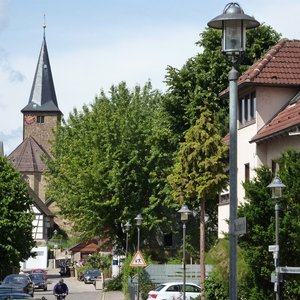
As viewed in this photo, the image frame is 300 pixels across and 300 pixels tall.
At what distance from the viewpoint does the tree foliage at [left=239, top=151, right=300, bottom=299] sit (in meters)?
27.1

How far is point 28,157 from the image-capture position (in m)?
166

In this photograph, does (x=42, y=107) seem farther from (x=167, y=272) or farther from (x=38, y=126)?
(x=167, y=272)

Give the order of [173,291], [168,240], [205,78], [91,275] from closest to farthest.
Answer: [173,291], [205,78], [168,240], [91,275]

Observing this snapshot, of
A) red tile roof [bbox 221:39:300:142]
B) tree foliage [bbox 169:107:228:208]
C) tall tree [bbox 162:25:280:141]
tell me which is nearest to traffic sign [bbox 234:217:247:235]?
red tile roof [bbox 221:39:300:142]

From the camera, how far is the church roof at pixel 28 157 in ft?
541

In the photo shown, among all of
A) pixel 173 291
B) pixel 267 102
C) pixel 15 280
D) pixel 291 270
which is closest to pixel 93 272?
pixel 15 280

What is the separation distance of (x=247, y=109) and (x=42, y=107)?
13323 centimetres

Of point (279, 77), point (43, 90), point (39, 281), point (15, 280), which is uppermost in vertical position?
point (43, 90)

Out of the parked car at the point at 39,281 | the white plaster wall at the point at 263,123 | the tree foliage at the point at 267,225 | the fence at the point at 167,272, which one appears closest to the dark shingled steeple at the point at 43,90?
the parked car at the point at 39,281

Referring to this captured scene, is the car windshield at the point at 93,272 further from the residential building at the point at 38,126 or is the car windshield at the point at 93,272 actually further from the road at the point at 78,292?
the residential building at the point at 38,126

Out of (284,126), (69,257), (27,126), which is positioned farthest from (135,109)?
(27,126)

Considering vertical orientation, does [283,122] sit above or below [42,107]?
below

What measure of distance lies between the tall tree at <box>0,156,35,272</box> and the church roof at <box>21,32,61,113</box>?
286 feet

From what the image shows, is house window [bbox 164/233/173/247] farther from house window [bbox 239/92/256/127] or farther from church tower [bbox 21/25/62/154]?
church tower [bbox 21/25/62/154]
